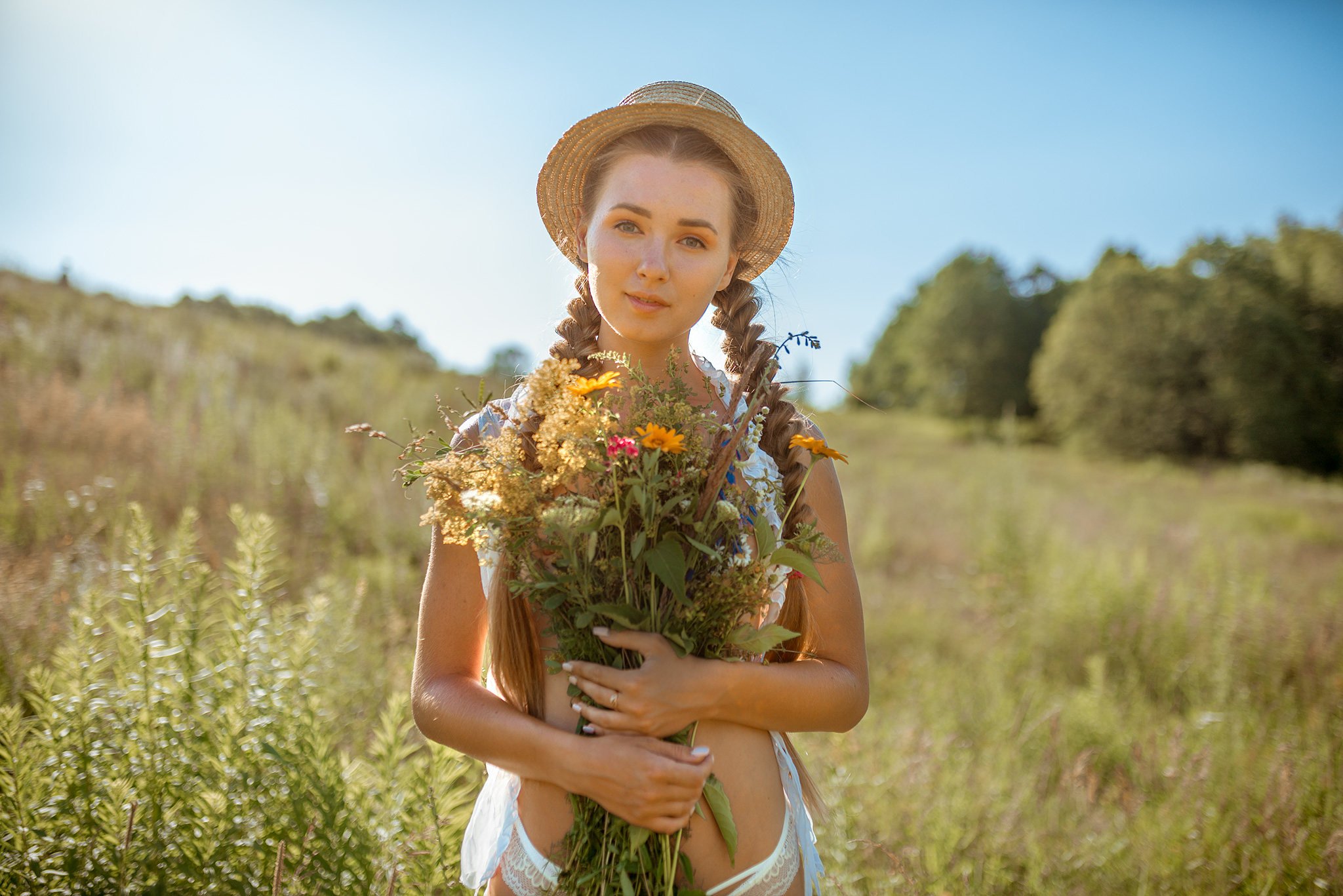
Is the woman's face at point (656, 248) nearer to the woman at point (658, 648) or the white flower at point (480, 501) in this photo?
the woman at point (658, 648)

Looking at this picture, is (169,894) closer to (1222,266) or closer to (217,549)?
(217,549)

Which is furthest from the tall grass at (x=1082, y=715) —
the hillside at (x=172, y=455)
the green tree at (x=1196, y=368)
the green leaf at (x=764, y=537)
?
the green tree at (x=1196, y=368)

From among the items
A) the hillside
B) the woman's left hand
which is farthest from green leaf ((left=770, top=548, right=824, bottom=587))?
the hillside

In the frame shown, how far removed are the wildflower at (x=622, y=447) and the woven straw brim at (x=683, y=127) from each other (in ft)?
2.93

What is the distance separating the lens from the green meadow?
1.89 meters

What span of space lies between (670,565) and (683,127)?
1.07 m

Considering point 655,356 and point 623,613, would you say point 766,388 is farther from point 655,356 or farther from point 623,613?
point 623,613

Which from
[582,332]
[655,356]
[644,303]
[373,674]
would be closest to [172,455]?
[373,674]

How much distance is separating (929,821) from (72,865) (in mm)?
2891

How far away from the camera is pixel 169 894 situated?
5.75ft

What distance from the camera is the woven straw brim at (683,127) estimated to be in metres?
1.66

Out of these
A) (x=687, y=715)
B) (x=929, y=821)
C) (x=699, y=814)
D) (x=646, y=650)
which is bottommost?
(x=929, y=821)

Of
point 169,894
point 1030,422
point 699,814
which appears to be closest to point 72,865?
point 169,894

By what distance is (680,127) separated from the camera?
1.69 meters
